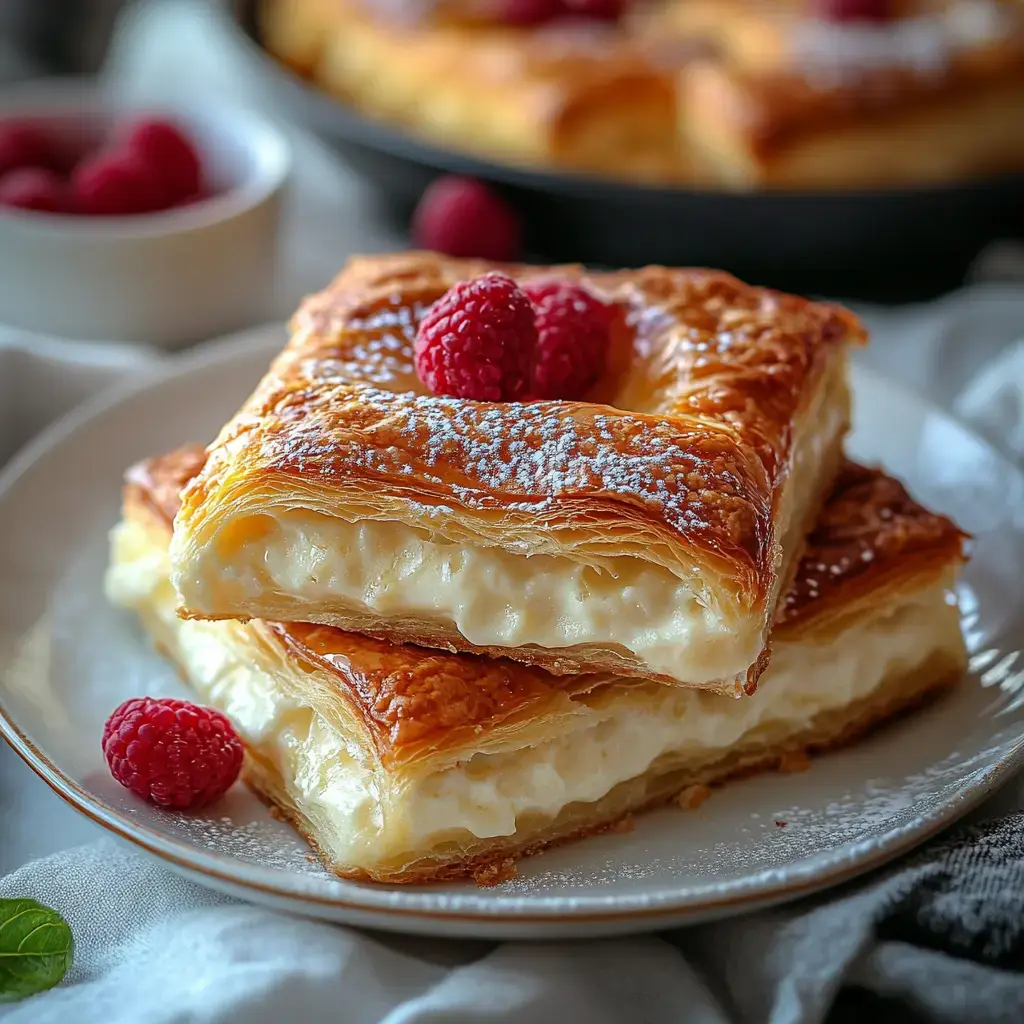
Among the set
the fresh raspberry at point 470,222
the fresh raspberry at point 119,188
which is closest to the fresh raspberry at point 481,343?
the fresh raspberry at point 470,222

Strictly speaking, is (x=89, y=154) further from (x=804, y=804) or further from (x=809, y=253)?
(x=804, y=804)

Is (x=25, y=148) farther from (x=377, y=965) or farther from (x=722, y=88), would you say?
(x=377, y=965)

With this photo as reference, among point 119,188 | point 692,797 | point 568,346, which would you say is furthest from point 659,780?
point 119,188

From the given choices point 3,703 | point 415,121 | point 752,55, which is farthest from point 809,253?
point 3,703

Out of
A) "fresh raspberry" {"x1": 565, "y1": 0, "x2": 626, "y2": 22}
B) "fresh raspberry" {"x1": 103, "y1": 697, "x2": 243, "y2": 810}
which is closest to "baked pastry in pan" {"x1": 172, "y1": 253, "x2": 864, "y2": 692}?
"fresh raspberry" {"x1": 103, "y1": 697, "x2": 243, "y2": 810}

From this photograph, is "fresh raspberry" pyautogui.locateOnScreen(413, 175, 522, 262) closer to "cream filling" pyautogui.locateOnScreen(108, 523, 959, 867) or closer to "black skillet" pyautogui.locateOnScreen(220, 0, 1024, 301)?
"black skillet" pyautogui.locateOnScreen(220, 0, 1024, 301)

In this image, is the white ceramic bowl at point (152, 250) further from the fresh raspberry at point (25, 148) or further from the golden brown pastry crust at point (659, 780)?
the golden brown pastry crust at point (659, 780)

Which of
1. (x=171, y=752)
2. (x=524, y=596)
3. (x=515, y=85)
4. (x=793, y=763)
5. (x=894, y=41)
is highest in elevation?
(x=894, y=41)
